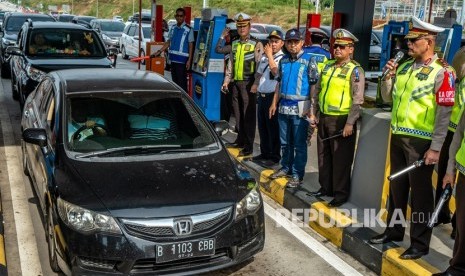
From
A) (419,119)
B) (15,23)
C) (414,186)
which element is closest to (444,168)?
(414,186)

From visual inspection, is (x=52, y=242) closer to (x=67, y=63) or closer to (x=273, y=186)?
(x=273, y=186)

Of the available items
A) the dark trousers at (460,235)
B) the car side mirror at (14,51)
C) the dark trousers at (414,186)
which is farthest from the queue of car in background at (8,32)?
the dark trousers at (460,235)

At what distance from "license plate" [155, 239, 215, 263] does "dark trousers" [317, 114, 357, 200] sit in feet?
6.68

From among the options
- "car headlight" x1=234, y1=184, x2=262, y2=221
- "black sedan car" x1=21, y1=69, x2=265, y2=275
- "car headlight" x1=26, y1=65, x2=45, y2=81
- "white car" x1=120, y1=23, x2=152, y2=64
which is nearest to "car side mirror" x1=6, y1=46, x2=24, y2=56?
"car headlight" x1=26, y1=65, x2=45, y2=81

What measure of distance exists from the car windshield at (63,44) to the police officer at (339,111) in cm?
600

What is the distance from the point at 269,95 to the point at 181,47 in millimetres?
3747

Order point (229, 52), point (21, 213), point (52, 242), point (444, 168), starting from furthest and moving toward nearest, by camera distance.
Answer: point (229, 52)
point (21, 213)
point (444, 168)
point (52, 242)

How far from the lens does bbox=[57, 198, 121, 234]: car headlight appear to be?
3797 millimetres

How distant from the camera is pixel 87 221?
384cm

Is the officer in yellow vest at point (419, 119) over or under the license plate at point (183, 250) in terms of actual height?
over

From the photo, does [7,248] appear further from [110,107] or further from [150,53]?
[150,53]

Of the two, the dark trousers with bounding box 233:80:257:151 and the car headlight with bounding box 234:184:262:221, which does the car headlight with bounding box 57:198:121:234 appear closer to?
the car headlight with bounding box 234:184:262:221

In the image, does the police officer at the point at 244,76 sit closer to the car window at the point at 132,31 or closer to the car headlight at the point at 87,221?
the car headlight at the point at 87,221

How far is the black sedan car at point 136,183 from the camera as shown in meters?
3.81
